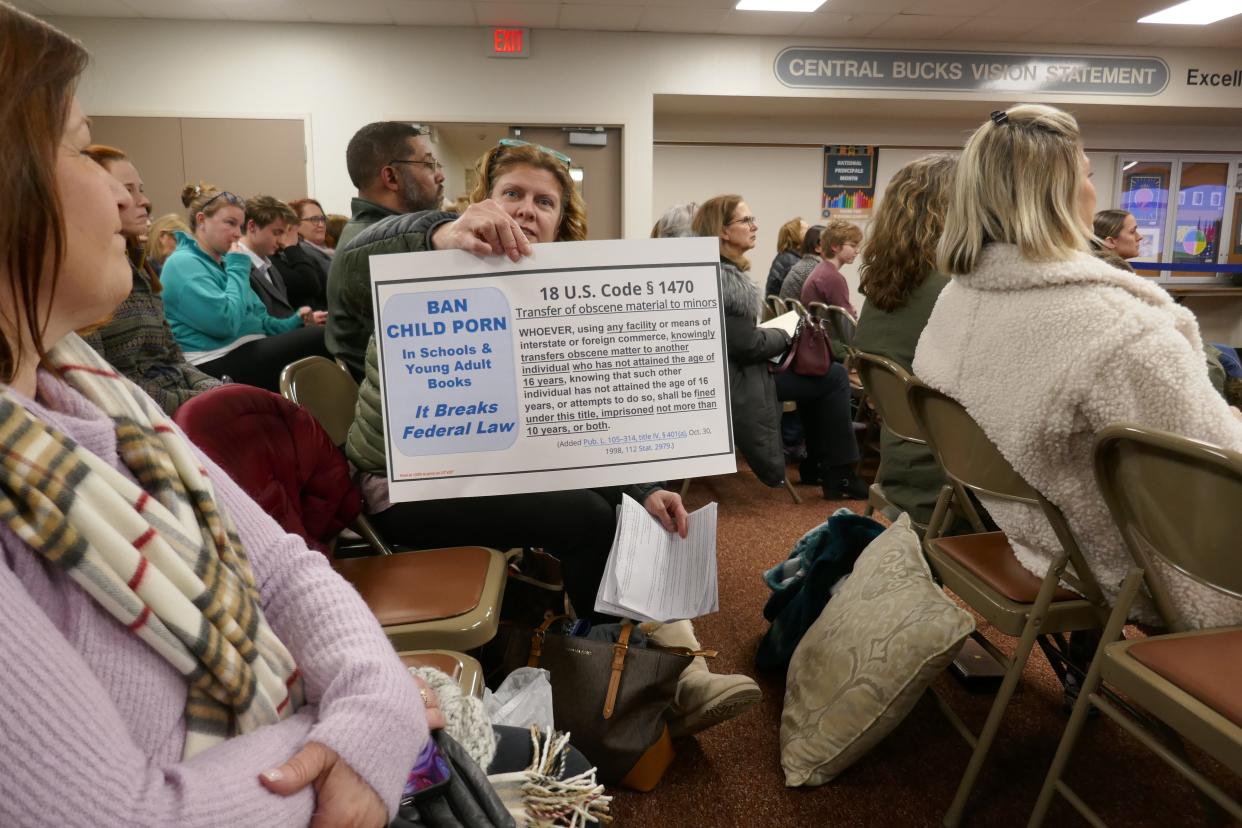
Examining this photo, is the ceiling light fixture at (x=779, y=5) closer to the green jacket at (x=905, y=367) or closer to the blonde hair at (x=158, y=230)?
the green jacket at (x=905, y=367)

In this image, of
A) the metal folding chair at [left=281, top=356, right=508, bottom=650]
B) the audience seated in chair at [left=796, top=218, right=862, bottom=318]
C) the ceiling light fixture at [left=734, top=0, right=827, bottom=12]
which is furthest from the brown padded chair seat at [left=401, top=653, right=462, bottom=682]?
the ceiling light fixture at [left=734, top=0, right=827, bottom=12]

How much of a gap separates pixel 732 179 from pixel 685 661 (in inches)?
253

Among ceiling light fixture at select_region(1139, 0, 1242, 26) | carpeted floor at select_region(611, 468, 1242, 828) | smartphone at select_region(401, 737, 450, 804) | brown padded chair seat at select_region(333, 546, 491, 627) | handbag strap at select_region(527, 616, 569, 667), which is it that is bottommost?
carpeted floor at select_region(611, 468, 1242, 828)

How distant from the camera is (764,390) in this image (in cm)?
318

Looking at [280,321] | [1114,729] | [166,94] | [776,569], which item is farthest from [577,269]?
[166,94]

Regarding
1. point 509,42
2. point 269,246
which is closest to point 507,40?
point 509,42

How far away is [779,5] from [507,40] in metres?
2.11

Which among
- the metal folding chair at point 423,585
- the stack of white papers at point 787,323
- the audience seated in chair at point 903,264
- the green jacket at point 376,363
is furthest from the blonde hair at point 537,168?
the stack of white papers at point 787,323

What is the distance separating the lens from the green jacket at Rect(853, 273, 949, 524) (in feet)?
6.59

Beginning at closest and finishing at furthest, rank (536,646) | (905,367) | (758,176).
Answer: (536,646) → (905,367) → (758,176)

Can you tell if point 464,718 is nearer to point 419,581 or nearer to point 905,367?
point 419,581

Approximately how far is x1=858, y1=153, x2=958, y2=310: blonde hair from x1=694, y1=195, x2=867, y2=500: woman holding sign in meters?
0.57

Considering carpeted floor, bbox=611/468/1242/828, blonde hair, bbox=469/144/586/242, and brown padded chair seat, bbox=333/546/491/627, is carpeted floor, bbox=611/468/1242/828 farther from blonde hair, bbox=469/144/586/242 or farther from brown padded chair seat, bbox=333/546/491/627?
blonde hair, bbox=469/144/586/242

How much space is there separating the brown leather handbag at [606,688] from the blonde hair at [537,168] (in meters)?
0.87
